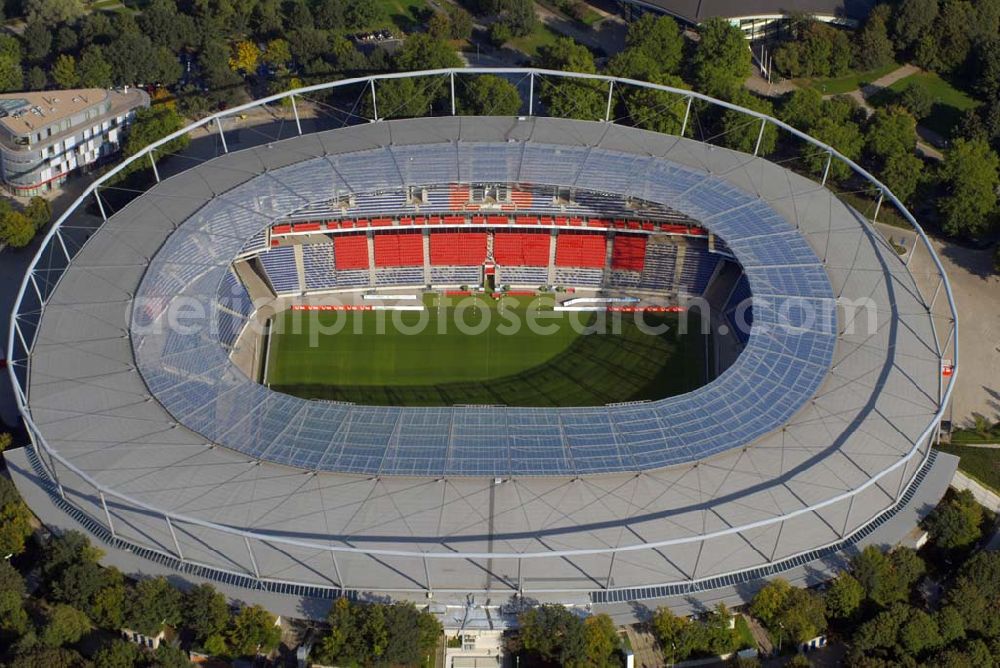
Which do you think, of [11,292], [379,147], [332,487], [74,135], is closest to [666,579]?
[332,487]

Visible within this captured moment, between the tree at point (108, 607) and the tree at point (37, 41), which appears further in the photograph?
the tree at point (37, 41)

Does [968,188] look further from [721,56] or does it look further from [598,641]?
[598,641]

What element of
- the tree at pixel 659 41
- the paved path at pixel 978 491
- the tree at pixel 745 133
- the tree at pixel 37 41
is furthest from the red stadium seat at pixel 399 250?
the tree at pixel 37 41

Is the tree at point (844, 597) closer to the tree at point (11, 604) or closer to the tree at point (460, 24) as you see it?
the tree at point (11, 604)

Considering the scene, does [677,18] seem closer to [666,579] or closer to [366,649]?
[666,579]

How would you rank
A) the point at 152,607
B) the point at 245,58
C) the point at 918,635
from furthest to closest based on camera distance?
the point at 245,58 → the point at 152,607 → the point at 918,635

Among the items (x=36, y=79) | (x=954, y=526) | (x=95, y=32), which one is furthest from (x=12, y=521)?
(x=95, y=32)

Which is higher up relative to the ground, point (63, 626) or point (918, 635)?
point (918, 635)
